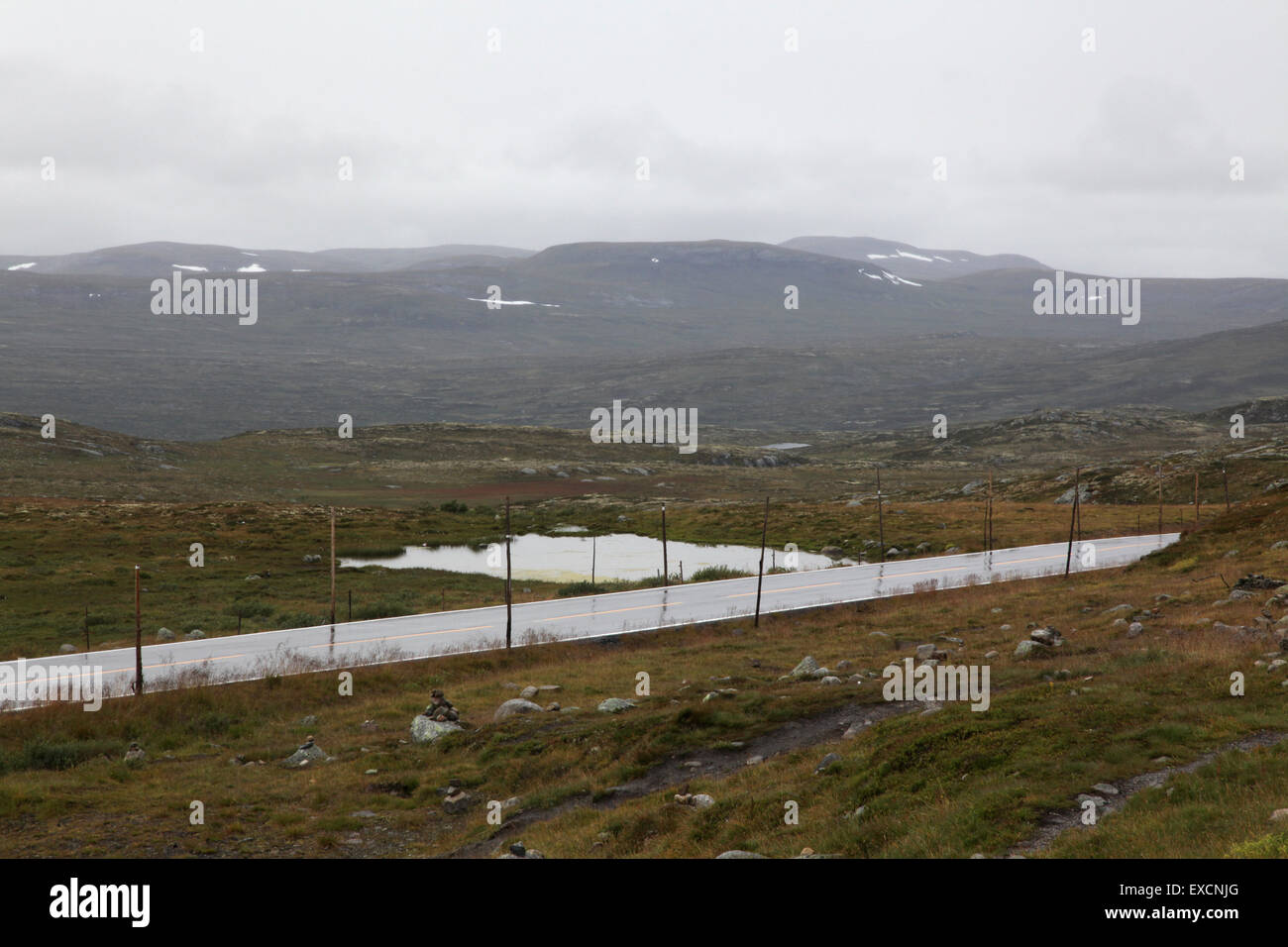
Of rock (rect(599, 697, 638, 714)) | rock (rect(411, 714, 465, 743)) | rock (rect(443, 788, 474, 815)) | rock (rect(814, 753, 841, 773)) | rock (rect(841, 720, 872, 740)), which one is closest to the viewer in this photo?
rock (rect(814, 753, 841, 773))

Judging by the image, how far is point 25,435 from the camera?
13075 centimetres

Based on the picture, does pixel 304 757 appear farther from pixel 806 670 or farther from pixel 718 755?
pixel 806 670

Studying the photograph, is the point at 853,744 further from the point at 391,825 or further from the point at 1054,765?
the point at 391,825

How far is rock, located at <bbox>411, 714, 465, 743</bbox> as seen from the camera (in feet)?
81.0

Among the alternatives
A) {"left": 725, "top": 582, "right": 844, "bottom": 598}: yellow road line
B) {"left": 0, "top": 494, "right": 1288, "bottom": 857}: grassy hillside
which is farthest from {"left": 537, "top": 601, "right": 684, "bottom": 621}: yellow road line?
{"left": 0, "top": 494, "right": 1288, "bottom": 857}: grassy hillside

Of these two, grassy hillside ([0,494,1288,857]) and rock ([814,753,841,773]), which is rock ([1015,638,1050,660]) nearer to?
grassy hillside ([0,494,1288,857])

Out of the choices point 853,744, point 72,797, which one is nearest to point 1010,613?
point 853,744

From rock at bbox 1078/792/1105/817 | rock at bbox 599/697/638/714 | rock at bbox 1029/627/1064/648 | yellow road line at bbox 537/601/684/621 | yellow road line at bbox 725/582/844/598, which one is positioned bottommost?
yellow road line at bbox 725/582/844/598

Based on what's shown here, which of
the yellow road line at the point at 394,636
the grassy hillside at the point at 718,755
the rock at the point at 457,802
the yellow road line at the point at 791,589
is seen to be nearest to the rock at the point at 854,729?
the grassy hillside at the point at 718,755

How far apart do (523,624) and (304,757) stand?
1577cm

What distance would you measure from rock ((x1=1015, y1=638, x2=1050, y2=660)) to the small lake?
29.8m

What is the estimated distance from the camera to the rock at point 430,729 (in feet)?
81.0

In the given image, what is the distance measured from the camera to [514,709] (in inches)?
1034

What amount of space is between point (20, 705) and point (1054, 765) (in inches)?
1024
